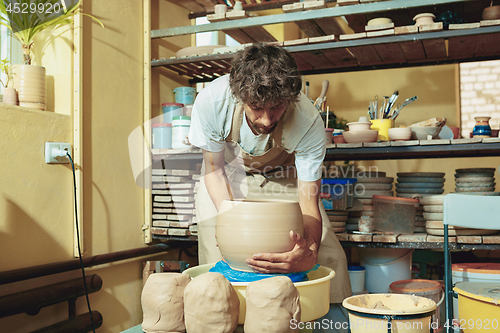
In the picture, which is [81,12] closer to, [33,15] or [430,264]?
[33,15]

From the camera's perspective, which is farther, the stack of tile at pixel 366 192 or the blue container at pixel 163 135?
the blue container at pixel 163 135

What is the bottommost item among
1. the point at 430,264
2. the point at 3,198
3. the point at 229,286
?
the point at 430,264

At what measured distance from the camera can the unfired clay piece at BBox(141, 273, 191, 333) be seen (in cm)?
94

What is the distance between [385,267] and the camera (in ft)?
8.17

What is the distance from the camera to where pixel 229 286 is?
35.6 inches

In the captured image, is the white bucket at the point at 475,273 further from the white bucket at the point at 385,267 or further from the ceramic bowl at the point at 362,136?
the ceramic bowl at the point at 362,136

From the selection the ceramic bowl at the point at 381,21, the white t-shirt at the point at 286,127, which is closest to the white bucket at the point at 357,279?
the white t-shirt at the point at 286,127

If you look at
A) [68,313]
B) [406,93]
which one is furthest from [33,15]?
[406,93]

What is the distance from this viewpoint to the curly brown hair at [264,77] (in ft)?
4.08

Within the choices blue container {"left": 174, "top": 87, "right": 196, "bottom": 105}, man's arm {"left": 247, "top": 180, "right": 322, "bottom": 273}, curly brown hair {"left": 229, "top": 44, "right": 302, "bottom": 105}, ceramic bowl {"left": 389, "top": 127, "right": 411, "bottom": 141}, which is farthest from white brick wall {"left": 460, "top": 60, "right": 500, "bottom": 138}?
man's arm {"left": 247, "top": 180, "right": 322, "bottom": 273}

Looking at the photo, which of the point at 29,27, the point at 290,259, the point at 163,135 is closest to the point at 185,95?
the point at 163,135

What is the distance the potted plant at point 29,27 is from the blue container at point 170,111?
2.68 ft

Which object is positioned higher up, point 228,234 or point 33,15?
point 33,15

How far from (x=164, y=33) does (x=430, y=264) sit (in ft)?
9.16
